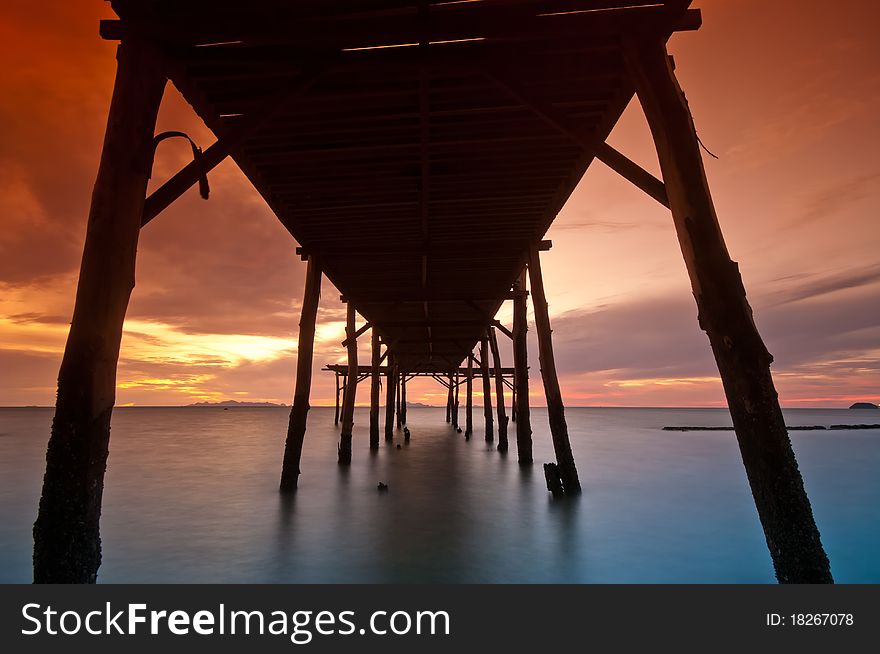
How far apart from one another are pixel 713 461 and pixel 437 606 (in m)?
18.6

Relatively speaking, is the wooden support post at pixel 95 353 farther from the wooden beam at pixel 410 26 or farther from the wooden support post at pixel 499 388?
the wooden support post at pixel 499 388

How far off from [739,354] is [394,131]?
402cm

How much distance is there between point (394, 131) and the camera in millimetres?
5090

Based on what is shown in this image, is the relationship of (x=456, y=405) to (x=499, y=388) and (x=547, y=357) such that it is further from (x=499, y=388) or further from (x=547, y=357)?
(x=547, y=357)

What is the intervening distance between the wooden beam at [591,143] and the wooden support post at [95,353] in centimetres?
267

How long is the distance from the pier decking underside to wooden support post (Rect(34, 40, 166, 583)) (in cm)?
81

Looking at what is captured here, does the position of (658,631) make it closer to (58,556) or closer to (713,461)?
(58,556)

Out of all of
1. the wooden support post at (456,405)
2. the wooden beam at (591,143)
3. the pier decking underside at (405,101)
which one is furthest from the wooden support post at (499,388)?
the wooden support post at (456,405)

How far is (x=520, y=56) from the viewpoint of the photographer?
365 cm

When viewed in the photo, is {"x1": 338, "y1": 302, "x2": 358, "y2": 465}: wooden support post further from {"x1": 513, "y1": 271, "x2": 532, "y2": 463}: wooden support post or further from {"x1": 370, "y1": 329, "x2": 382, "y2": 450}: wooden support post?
{"x1": 513, "y1": 271, "x2": 532, "y2": 463}: wooden support post

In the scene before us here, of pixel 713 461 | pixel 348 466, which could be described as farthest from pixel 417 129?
pixel 713 461

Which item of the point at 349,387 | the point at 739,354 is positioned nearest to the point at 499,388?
the point at 349,387

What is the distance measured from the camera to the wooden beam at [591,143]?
11.3ft

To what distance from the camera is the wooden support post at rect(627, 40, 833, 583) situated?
8.45 ft
